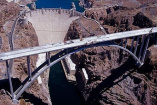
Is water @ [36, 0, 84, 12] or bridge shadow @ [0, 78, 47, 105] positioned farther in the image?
water @ [36, 0, 84, 12]

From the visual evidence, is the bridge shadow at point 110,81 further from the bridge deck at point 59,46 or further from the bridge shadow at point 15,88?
the bridge shadow at point 15,88

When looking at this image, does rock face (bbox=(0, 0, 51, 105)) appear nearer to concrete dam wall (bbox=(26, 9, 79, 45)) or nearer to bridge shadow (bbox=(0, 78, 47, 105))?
bridge shadow (bbox=(0, 78, 47, 105))

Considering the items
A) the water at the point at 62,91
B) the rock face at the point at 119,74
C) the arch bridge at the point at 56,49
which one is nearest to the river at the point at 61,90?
the water at the point at 62,91

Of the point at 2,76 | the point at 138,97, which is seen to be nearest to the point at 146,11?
the point at 138,97

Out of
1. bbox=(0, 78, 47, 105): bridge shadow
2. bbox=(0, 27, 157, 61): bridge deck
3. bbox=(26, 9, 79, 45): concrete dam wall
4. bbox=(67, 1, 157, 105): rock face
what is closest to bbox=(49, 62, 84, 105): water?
bbox=(67, 1, 157, 105): rock face

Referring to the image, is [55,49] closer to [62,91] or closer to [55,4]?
[62,91]

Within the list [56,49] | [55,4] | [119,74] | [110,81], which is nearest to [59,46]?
[56,49]
